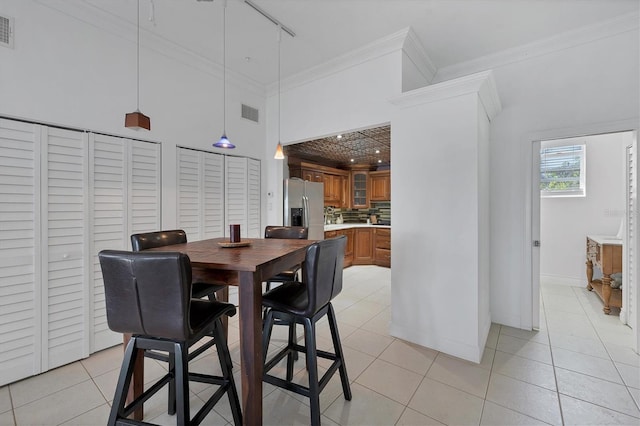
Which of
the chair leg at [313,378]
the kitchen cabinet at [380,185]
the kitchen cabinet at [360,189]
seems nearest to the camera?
the chair leg at [313,378]

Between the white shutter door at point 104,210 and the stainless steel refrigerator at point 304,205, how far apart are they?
2.09m

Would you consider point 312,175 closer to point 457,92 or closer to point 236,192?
point 236,192

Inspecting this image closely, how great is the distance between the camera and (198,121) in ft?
10.4

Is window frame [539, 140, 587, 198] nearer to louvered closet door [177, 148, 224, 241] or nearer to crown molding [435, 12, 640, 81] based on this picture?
crown molding [435, 12, 640, 81]

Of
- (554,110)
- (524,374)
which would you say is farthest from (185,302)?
(554,110)

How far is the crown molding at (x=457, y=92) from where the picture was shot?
2199 mm

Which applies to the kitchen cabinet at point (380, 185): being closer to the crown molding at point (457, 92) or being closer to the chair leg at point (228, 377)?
the crown molding at point (457, 92)

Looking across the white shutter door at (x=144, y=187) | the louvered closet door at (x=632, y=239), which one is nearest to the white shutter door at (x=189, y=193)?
the white shutter door at (x=144, y=187)

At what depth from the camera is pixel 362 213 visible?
688 centimetres

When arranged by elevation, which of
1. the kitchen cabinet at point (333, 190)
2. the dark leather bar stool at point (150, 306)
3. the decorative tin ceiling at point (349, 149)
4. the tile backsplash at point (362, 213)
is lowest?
the dark leather bar stool at point (150, 306)

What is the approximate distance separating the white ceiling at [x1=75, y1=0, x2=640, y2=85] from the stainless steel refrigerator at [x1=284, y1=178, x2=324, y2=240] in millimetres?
1866

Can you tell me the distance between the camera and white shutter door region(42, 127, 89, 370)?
218 centimetres

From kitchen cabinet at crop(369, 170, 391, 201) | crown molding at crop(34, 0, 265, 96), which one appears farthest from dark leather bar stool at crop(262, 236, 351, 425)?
kitchen cabinet at crop(369, 170, 391, 201)

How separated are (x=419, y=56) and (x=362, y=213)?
4260 millimetres
